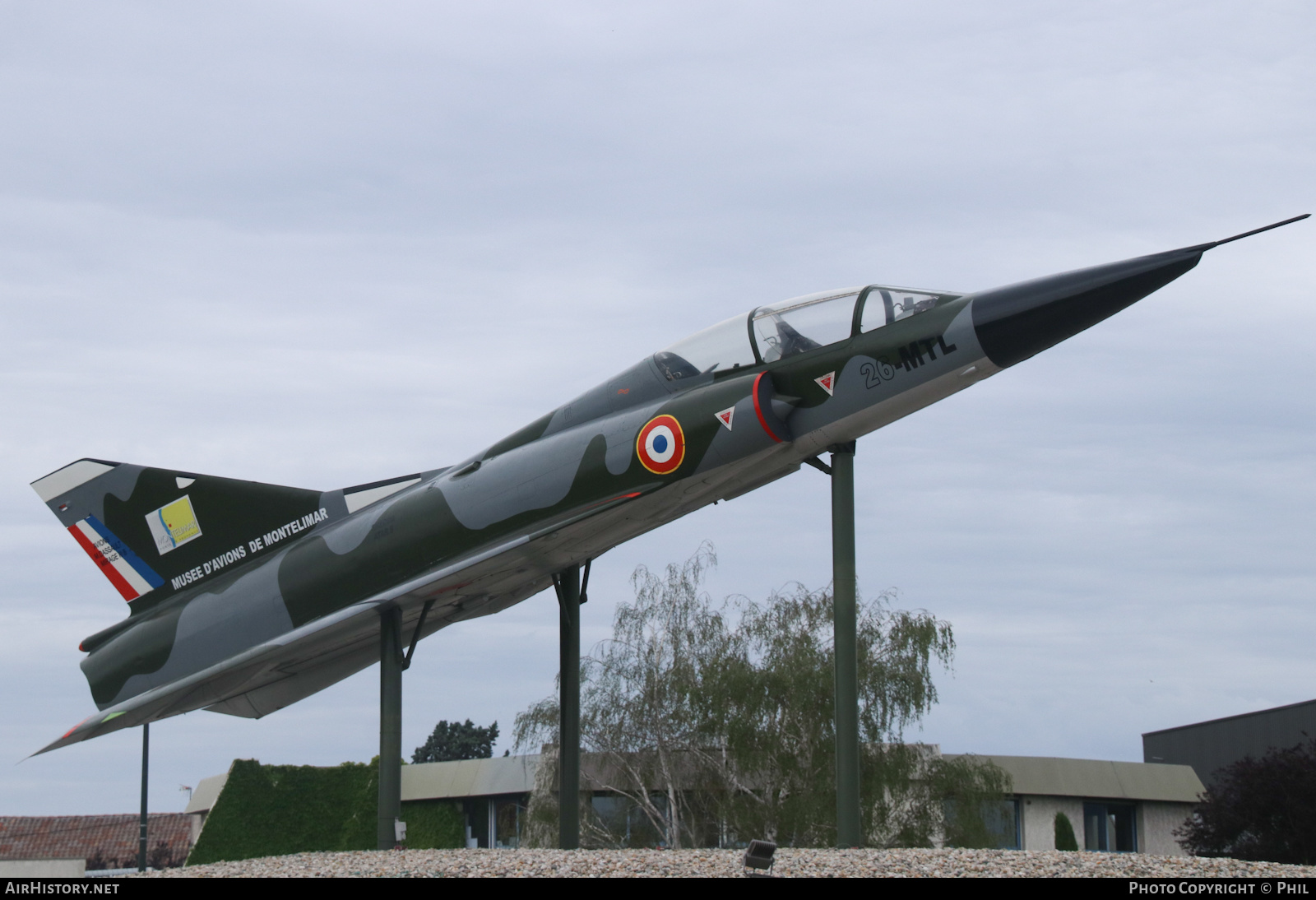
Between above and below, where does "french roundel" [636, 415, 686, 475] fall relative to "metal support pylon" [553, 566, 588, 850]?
above

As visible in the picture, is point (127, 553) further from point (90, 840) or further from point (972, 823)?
point (90, 840)

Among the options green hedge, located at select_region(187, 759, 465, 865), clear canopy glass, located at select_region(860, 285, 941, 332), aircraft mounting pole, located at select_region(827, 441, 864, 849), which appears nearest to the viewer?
aircraft mounting pole, located at select_region(827, 441, 864, 849)

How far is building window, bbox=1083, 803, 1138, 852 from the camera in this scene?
32062 millimetres

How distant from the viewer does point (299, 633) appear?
1256cm

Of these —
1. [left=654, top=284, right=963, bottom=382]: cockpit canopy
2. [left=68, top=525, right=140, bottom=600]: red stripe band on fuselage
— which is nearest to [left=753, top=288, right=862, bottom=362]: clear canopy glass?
[left=654, top=284, right=963, bottom=382]: cockpit canopy

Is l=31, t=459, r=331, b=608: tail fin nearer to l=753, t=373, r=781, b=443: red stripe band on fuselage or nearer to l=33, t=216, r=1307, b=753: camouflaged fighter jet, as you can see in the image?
l=33, t=216, r=1307, b=753: camouflaged fighter jet

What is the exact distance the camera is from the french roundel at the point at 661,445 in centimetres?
1125

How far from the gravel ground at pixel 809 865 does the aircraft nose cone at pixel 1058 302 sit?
12.9 feet

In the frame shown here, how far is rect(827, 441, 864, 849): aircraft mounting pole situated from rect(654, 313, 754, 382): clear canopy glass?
119 cm

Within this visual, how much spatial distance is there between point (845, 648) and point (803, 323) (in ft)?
9.41
